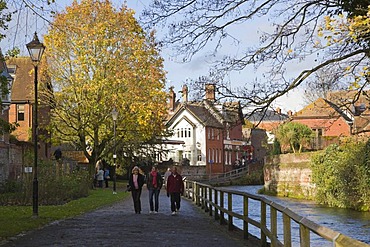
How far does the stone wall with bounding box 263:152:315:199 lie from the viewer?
49.6 metres

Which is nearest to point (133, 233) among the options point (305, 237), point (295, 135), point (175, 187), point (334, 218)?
point (175, 187)

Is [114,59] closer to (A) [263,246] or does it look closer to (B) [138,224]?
(B) [138,224]

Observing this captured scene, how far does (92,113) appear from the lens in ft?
155

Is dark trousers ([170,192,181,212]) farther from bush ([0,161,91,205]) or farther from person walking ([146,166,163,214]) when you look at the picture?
bush ([0,161,91,205])

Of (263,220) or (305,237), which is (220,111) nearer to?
(263,220)

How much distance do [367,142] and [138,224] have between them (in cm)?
1986

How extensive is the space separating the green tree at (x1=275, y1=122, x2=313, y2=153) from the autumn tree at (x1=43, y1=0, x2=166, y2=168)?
1432cm

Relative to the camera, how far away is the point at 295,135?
59.8 m

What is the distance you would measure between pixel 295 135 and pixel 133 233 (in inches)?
1752

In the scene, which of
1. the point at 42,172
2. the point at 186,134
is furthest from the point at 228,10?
the point at 186,134

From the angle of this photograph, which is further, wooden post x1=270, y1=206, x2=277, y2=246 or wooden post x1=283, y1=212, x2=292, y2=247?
wooden post x1=270, y1=206, x2=277, y2=246

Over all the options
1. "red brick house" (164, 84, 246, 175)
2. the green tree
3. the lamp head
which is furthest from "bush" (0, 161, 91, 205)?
"red brick house" (164, 84, 246, 175)

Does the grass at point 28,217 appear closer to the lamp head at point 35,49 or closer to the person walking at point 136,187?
the person walking at point 136,187

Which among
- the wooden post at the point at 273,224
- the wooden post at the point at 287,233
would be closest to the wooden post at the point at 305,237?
the wooden post at the point at 287,233
